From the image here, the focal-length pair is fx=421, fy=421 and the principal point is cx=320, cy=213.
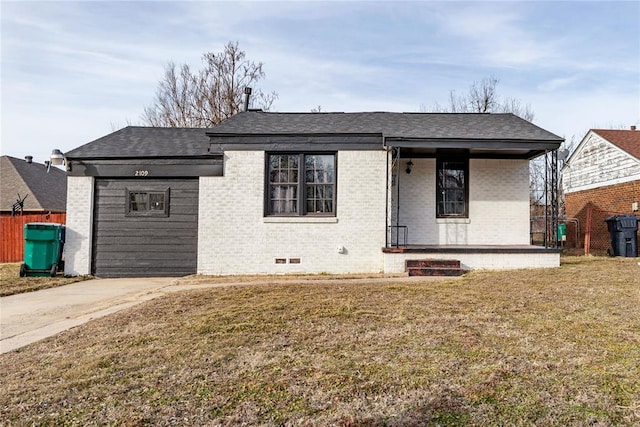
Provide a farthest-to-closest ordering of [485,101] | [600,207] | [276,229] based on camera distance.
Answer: [485,101] < [600,207] < [276,229]

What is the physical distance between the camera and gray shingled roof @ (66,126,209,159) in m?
10.7

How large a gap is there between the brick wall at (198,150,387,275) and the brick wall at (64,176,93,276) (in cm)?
286

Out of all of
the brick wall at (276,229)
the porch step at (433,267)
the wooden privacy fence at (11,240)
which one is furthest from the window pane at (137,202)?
the wooden privacy fence at (11,240)

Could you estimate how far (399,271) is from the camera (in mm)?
10133

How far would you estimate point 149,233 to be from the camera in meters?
10.7

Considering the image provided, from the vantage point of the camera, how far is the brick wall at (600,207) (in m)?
16.2

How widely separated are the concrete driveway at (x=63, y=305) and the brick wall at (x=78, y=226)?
98cm

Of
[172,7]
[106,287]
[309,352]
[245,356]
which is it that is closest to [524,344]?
[309,352]

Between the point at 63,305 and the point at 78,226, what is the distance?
14.4ft

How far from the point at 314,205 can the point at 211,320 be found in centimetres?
607

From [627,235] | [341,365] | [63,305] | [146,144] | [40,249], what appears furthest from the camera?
[627,235]

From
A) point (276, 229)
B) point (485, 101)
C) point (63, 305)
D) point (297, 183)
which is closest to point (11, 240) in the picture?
point (63, 305)

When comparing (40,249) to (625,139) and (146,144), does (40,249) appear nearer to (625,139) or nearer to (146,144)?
(146,144)

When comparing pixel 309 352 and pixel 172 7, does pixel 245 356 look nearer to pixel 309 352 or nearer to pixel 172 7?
pixel 309 352
